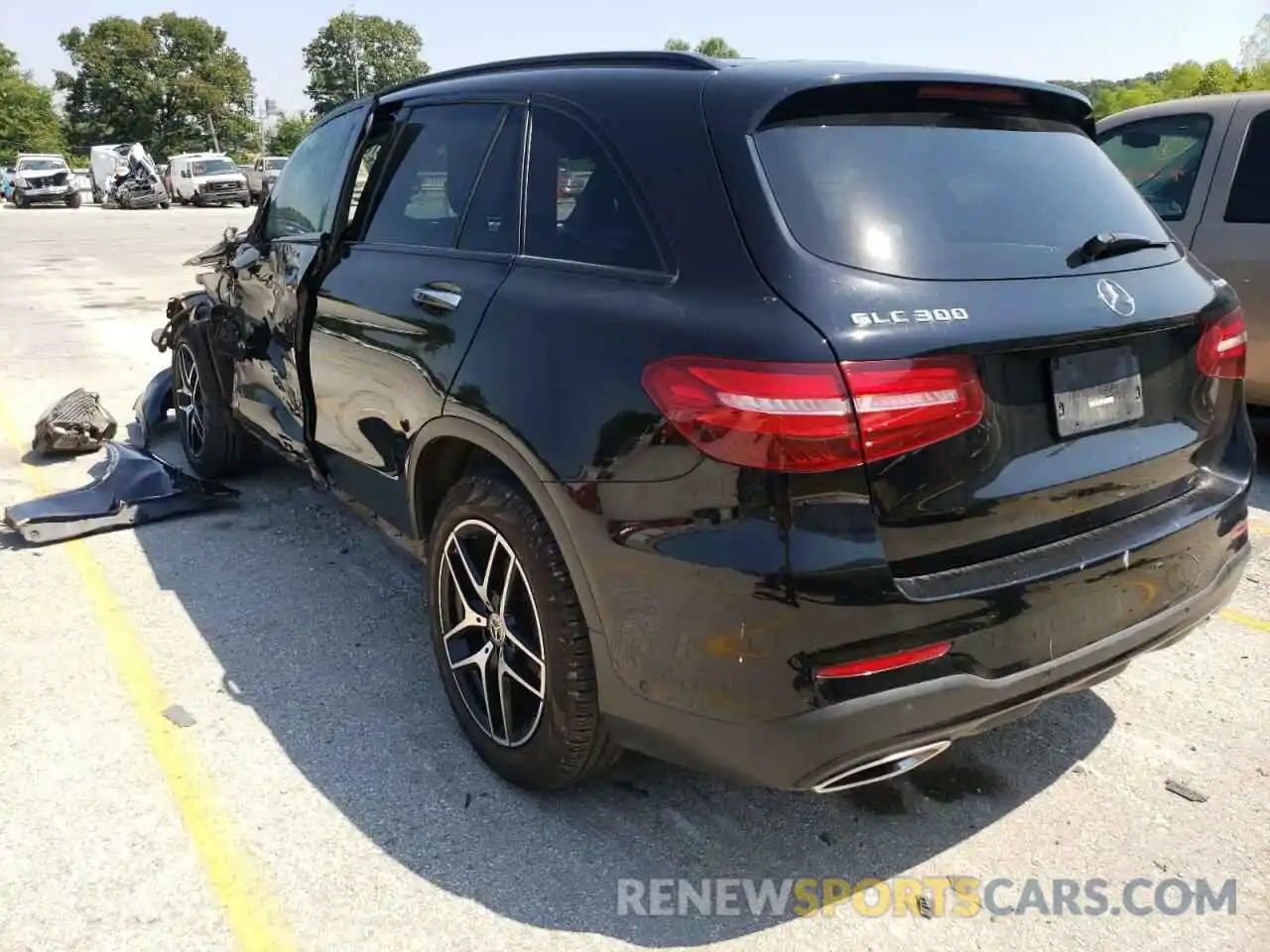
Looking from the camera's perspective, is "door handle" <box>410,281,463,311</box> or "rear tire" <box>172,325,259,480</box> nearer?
"door handle" <box>410,281,463,311</box>

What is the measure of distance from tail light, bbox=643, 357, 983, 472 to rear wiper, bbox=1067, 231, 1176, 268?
0.58m

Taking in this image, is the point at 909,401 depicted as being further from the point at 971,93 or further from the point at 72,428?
the point at 72,428

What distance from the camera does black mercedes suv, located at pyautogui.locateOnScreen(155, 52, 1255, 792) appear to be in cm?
207

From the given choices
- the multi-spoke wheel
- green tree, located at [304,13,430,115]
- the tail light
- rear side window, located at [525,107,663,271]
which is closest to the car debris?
the multi-spoke wheel

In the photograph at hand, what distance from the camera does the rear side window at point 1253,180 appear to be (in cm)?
527

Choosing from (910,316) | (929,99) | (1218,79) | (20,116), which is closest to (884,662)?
(910,316)

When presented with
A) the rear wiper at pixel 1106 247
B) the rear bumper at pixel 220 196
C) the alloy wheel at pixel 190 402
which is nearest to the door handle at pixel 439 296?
the rear wiper at pixel 1106 247

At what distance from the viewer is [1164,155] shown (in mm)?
5723

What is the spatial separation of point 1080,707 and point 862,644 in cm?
161

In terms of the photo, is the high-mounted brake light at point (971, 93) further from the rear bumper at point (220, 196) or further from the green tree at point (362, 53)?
the green tree at point (362, 53)

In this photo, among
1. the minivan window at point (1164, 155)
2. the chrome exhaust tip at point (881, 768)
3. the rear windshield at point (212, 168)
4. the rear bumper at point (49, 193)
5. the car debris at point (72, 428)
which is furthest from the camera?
the rear bumper at point (49, 193)

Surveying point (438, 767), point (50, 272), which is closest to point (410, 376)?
point (438, 767)

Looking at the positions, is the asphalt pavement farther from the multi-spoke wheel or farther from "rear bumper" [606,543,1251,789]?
"rear bumper" [606,543,1251,789]

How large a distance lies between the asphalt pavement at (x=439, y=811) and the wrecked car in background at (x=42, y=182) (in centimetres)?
4086
